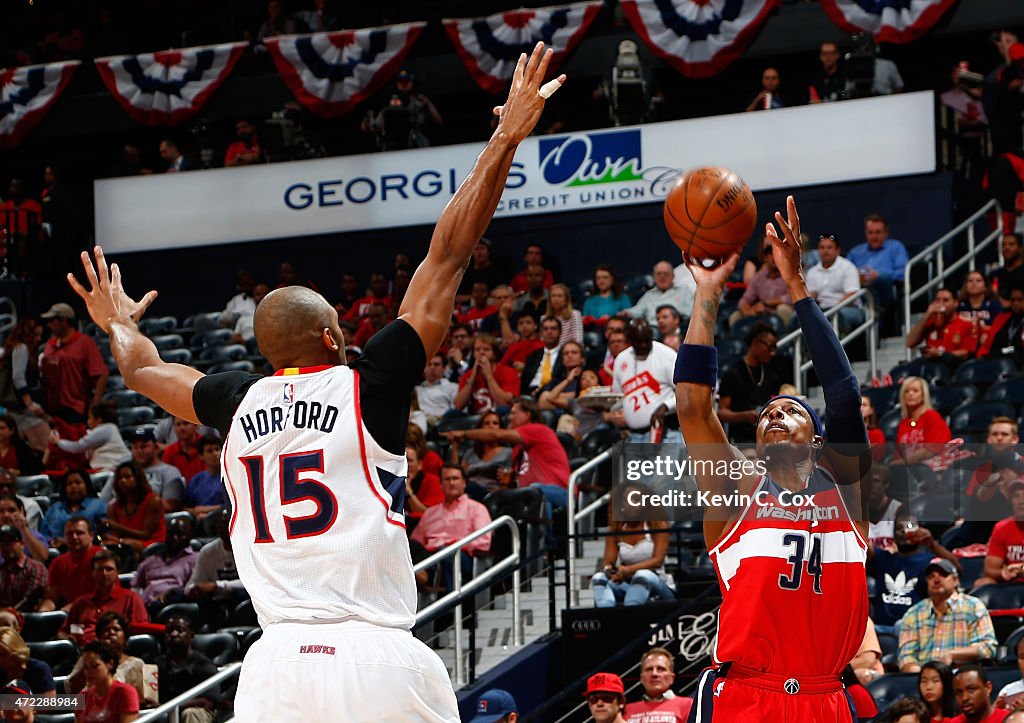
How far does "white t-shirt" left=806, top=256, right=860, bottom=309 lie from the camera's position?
1420cm

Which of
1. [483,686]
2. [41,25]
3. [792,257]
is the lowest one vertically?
[483,686]

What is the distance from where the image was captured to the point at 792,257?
4.94 meters

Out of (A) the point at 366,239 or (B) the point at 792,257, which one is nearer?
(B) the point at 792,257

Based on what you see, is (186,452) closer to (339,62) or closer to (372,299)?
(372,299)

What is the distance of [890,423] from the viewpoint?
38.0ft

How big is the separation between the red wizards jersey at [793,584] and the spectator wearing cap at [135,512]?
27.7 feet

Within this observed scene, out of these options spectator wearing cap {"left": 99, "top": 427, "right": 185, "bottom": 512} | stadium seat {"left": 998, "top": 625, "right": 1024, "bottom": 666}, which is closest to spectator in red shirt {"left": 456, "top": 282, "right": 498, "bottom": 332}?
spectator wearing cap {"left": 99, "top": 427, "right": 185, "bottom": 512}

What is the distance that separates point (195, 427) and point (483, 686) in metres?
4.92

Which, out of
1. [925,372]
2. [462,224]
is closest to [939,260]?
[925,372]

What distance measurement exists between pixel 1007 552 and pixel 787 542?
545 centimetres

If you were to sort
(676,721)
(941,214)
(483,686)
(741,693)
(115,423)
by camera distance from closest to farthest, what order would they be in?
(741,693), (676,721), (483,686), (115,423), (941,214)

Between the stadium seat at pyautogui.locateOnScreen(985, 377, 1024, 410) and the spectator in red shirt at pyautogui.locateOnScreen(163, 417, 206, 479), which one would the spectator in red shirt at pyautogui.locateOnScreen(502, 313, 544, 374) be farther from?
the stadium seat at pyautogui.locateOnScreen(985, 377, 1024, 410)

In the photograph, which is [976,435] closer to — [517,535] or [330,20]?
[517,535]

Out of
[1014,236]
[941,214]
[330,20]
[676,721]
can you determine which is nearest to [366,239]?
[330,20]
